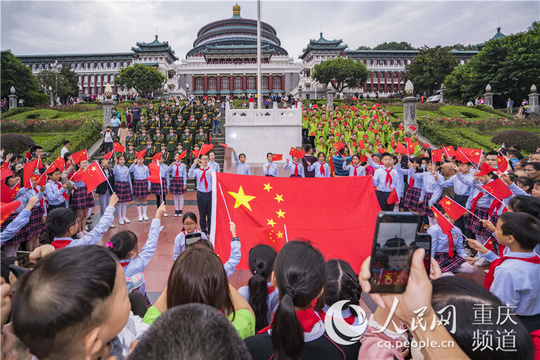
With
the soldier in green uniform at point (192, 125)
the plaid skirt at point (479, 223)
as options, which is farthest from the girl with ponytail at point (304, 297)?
the soldier in green uniform at point (192, 125)

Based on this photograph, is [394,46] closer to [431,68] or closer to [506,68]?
[431,68]

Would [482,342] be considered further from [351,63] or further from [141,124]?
[351,63]

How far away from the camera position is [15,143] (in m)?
14.5

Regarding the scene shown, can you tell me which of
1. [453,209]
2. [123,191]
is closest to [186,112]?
[123,191]

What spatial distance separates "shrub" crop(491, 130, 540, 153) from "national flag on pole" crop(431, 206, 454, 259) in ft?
39.5

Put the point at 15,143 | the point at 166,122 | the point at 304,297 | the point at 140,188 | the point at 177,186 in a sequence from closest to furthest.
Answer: the point at 304,297 → the point at 140,188 → the point at 177,186 → the point at 15,143 → the point at 166,122

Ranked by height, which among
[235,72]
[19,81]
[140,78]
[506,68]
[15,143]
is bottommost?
[15,143]

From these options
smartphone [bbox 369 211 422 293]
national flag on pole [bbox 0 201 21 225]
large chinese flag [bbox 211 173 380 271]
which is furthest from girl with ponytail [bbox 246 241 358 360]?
large chinese flag [bbox 211 173 380 271]

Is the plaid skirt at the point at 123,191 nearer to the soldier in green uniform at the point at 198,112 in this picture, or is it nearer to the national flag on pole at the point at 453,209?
the national flag on pole at the point at 453,209

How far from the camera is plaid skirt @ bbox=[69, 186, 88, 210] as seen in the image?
23.1 ft

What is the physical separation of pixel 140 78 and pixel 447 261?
43.1 metres

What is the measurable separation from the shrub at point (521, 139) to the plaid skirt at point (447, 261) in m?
12.0

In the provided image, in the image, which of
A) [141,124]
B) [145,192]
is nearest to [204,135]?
[141,124]

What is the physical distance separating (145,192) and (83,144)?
7.90 metres
